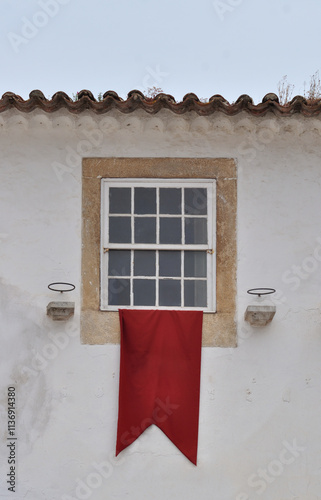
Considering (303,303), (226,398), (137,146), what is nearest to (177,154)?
(137,146)

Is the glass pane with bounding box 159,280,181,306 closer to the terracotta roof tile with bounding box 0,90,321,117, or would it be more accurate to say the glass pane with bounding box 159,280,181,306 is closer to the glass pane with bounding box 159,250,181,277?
the glass pane with bounding box 159,250,181,277

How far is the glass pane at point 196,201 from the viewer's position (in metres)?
7.73

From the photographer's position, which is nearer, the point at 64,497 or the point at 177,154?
the point at 64,497

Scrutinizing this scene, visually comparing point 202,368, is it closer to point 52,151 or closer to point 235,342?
point 235,342

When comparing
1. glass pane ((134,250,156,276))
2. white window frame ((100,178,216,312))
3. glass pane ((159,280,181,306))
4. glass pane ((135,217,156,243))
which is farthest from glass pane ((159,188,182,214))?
glass pane ((159,280,181,306))

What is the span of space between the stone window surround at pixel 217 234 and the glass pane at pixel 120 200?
0.45 ft

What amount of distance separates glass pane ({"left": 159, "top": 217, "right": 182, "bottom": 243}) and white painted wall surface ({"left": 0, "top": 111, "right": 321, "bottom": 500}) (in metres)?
0.62

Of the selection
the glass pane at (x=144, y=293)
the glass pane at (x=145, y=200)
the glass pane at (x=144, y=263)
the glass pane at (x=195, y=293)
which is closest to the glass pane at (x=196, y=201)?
the glass pane at (x=145, y=200)

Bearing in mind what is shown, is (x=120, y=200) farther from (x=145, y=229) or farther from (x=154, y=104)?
(x=154, y=104)

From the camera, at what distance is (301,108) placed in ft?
23.9

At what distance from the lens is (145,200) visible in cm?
775

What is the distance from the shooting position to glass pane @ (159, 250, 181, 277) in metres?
7.65

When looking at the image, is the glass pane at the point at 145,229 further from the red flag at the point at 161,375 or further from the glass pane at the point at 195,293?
the red flag at the point at 161,375

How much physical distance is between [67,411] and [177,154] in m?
2.78
